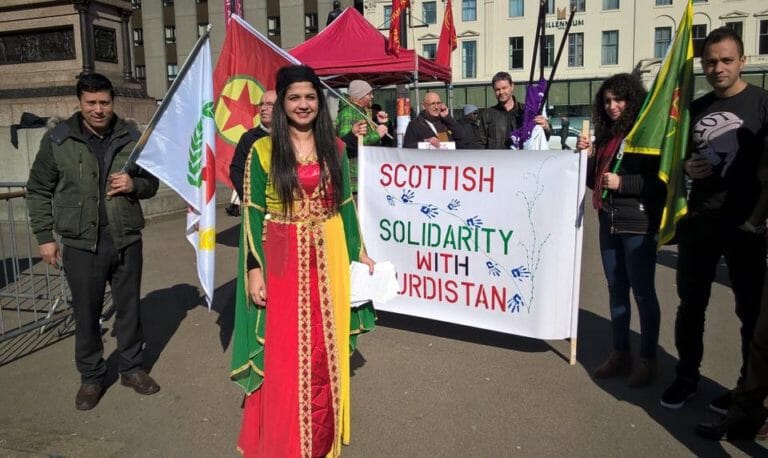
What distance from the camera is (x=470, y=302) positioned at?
4957 millimetres

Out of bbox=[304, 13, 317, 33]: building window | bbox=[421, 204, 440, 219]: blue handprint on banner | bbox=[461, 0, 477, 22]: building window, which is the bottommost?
bbox=[421, 204, 440, 219]: blue handprint on banner

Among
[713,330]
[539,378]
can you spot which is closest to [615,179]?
[539,378]

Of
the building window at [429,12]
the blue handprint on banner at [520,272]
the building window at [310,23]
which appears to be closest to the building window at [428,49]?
the building window at [429,12]

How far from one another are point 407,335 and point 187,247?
480 cm

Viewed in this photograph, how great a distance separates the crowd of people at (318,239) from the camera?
9.82ft

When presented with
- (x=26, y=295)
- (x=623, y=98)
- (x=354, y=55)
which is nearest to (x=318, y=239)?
(x=623, y=98)

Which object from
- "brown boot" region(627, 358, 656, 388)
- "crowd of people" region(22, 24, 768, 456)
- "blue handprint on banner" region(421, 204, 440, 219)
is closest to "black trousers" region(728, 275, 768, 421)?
"crowd of people" region(22, 24, 768, 456)

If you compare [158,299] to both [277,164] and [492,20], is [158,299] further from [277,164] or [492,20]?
[492,20]

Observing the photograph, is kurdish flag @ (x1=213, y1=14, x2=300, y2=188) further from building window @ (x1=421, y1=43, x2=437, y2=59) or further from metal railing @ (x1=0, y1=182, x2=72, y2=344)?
building window @ (x1=421, y1=43, x2=437, y2=59)

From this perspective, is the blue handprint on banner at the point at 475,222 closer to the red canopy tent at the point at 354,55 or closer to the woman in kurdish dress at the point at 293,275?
the woman in kurdish dress at the point at 293,275

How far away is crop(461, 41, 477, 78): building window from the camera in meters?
48.7

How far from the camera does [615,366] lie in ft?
14.2

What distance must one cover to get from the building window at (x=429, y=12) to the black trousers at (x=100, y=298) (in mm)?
48006

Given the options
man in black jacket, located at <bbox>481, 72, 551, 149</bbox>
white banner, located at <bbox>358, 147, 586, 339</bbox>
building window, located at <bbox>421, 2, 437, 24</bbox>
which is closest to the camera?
white banner, located at <bbox>358, 147, 586, 339</bbox>
